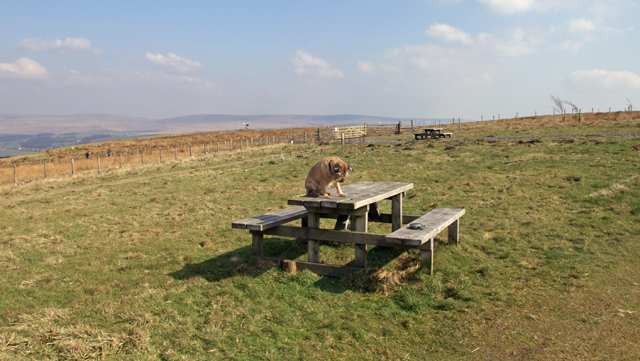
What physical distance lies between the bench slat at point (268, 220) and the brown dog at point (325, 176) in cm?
78

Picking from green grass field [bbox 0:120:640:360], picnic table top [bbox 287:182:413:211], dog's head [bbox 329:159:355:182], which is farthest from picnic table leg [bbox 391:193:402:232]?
dog's head [bbox 329:159:355:182]

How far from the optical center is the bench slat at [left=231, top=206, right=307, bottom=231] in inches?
268

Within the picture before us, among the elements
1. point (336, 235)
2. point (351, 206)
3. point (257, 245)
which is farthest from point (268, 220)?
point (351, 206)

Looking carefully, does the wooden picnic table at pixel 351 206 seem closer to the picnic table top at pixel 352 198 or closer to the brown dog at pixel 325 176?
the picnic table top at pixel 352 198

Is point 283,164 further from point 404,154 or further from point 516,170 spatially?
point 516,170

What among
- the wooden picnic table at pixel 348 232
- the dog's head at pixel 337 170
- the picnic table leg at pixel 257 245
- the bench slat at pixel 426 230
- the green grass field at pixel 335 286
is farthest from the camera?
the picnic table leg at pixel 257 245

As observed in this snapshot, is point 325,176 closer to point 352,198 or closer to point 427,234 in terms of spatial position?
point 352,198

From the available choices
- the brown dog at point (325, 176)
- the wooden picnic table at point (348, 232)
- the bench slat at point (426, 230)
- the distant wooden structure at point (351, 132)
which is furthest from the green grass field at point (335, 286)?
the distant wooden structure at point (351, 132)

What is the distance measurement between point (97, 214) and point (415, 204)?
869 cm

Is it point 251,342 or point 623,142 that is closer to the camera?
point 251,342

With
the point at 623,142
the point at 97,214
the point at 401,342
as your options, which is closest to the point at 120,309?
the point at 401,342

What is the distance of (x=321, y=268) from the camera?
6562mm

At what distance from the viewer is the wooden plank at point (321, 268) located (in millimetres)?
6391

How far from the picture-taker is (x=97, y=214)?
12.2 m
